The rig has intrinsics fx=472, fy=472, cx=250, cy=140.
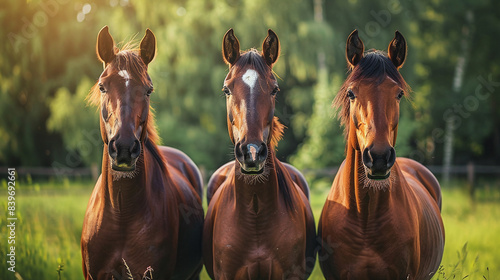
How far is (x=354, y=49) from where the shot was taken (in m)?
3.91

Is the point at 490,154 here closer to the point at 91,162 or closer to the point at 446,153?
the point at 446,153

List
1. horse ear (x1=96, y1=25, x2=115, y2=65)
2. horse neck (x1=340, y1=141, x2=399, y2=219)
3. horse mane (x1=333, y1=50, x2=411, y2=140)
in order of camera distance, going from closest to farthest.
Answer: horse mane (x1=333, y1=50, x2=411, y2=140) < horse neck (x1=340, y1=141, x2=399, y2=219) < horse ear (x1=96, y1=25, x2=115, y2=65)

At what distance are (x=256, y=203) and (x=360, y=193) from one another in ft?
2.72

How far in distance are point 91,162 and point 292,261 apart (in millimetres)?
14513

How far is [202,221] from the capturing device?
482 cm

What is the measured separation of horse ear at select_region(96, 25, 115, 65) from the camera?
3838 mm

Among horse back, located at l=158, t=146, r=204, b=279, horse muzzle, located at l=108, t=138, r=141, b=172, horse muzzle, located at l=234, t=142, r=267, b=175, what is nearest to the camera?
horse muzzle, located at l=234, t=142, r=267, b=175

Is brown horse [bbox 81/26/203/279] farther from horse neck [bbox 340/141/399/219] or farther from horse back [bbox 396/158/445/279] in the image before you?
horse back [bbox 396/158/445/279]

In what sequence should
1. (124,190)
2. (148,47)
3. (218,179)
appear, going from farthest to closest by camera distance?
(218,179), (148,47), (124,190)

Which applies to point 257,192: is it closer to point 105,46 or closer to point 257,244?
point 257,244

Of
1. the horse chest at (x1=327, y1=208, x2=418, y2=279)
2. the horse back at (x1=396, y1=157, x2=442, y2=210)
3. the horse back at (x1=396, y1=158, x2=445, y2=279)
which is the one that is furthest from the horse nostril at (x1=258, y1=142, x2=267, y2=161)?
the horse back at (x1=396, y1=157, x2=442, y2=210)

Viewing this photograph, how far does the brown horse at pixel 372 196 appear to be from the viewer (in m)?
3.44

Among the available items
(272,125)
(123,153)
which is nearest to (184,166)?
(272,125)

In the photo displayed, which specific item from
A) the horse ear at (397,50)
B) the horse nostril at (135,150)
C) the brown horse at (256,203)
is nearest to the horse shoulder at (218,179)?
the brown horse at (256,203)
